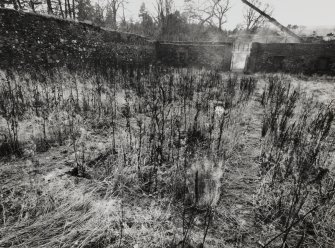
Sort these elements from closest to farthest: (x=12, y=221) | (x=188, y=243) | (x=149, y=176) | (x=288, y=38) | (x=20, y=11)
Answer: (x=188, y=243) < (x=12, y=221) < (x=149, y=176) < (x=20, y=11) < (x=288, y=38)

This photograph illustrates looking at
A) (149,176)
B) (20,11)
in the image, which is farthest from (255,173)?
(20,11)

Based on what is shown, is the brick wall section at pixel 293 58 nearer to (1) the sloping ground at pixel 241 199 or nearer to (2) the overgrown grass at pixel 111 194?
(1) the sloping ground at pixel 241 199

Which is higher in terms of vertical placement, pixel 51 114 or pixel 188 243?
pixel 51 114

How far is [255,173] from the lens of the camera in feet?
8.70

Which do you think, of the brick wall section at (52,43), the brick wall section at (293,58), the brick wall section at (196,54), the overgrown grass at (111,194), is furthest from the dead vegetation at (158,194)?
the brick wall section at (293,58)

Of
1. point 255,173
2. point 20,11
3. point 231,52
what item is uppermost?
point 20,11

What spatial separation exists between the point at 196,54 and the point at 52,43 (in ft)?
32.1

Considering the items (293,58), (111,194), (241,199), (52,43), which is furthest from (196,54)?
(111,194)

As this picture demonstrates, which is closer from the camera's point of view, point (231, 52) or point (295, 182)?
point (295, 182)

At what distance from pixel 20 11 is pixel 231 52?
11.7m

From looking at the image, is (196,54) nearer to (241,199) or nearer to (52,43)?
(52,43)

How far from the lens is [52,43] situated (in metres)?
7.64

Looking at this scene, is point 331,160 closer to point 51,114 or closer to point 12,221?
point 12,221

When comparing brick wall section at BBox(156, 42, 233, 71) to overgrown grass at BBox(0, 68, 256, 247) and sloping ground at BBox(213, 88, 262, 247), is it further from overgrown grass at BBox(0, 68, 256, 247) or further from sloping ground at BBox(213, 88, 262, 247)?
overgrown grass at BBox(0, 68, 256, 247)
